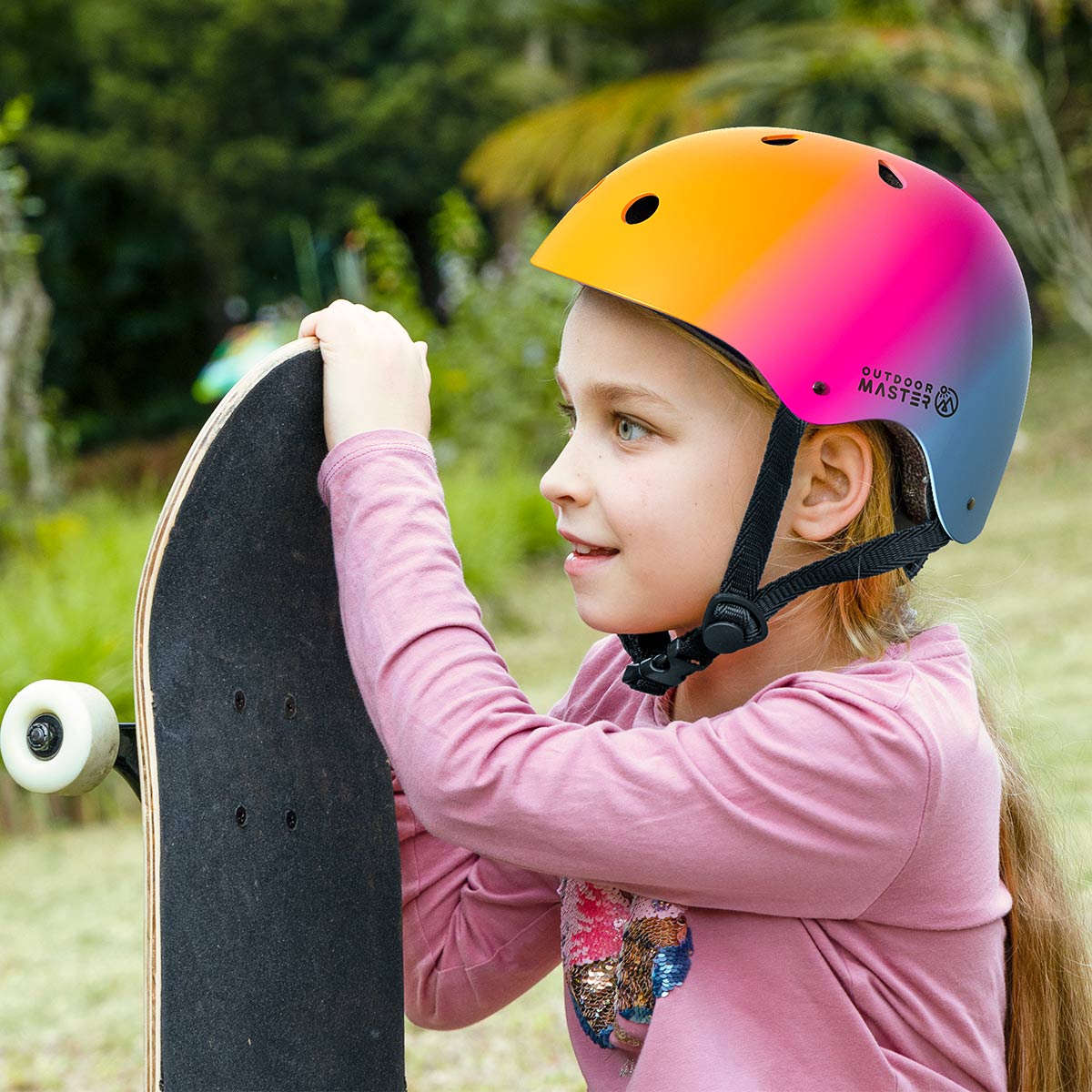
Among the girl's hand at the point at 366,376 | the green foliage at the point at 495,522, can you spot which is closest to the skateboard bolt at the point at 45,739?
the girl's hand at the point at 366,376

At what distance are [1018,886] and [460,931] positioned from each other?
2.28 feet

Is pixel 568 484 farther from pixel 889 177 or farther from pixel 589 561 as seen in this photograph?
pixel 889 177

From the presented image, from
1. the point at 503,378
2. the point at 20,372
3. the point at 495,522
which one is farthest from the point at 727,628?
the point at 503,378

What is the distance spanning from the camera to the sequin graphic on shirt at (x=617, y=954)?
4.92 ft

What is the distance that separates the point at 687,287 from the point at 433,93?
21.8 meters

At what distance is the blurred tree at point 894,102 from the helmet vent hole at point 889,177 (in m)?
12.8

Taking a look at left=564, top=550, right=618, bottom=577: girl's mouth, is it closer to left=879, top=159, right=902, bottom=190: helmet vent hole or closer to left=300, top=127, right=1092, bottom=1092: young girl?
left=300, top=127, right=1092, bottom=1092: young girl

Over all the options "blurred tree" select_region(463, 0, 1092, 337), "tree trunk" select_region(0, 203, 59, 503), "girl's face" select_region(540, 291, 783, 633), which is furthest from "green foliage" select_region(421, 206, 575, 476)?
→ "girl's face" select_region(540, 291, 783, 633)

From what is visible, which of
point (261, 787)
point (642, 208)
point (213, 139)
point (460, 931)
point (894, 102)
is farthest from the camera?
point (213, 139)

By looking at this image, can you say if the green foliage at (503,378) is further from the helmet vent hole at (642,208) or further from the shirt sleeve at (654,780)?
the shirt sleeve at (654,780)

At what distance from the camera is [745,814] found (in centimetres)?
139

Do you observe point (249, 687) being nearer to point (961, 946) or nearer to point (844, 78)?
point (961, 946)

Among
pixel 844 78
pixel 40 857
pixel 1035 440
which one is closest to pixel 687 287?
pixel 40 857

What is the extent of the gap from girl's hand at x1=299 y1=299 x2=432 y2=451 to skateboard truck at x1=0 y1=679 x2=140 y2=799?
0.38 metres
